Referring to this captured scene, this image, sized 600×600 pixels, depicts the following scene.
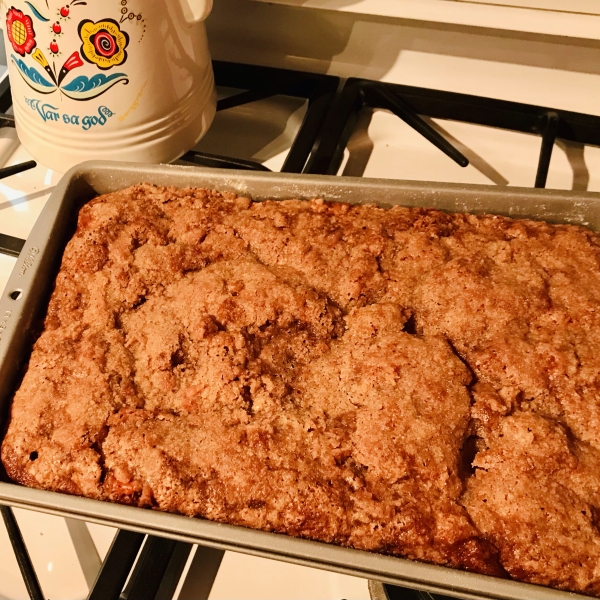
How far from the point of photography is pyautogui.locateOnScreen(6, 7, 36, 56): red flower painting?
772 mm

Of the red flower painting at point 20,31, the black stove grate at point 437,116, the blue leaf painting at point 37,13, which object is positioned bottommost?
the black stove grate at point 437,116

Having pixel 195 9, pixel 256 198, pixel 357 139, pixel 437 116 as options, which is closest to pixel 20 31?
pixel 195 9

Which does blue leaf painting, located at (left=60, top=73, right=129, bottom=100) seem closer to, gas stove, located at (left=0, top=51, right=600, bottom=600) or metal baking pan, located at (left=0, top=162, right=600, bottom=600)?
metal baking pan, located at (left=0, top=162, right=600, bottom=600)

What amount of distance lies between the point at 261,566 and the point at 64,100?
0.71 m

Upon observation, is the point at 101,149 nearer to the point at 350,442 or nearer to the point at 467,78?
the point at 350,442

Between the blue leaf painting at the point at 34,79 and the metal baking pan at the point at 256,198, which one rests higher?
the blue leaf painting at the point at 34,79

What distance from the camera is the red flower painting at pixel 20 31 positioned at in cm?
77

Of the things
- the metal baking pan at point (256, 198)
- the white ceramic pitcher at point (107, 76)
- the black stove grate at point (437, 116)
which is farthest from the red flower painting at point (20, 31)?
the black stove grate at point (437, 116)

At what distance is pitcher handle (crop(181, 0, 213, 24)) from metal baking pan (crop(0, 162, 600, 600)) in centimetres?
22

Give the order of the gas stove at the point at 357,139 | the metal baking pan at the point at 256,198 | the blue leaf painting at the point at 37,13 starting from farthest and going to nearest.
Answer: the gas stove at the point at 357,139 < the blue leaf painting at the point at 37,13 < the metal baking pan at the point at 256,198

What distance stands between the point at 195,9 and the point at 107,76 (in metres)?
0.16

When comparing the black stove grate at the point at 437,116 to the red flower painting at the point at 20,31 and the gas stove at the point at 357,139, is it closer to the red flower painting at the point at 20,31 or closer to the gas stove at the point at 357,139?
the gas stove at the point at 357,139

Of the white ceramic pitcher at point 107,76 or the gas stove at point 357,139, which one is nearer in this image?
the white ceramic pitcher at point 107,76

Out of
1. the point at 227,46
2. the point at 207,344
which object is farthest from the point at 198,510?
the point at 227,46
